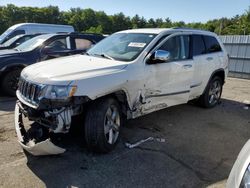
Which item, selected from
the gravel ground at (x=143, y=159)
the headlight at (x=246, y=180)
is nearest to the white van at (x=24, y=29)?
the gravel ground at (x=143, y=159)

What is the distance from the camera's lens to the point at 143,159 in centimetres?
393

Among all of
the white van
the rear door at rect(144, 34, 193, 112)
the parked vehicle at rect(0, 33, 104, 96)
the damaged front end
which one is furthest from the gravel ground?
the white van

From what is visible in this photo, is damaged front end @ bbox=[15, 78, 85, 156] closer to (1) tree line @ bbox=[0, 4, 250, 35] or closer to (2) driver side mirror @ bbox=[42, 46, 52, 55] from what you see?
(2) driver side mirror @ bbox=[42, 46, 52, 55]

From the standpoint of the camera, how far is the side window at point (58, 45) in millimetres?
7793

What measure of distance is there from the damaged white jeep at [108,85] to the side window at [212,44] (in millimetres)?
500

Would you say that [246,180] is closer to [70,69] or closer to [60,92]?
[60,92]

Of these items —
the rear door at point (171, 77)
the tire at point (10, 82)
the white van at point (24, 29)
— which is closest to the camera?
the rear door at point (171, 77)

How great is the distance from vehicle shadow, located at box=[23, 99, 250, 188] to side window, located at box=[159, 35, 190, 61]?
1.35 m

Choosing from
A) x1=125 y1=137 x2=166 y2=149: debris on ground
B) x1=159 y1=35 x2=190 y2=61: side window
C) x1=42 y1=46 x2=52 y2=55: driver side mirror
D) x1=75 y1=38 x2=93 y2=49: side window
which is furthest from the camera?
x1=75 y1=38 x2=93 y2=49: side window

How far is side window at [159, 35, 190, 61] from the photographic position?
500 cm

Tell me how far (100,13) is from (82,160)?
76.7m

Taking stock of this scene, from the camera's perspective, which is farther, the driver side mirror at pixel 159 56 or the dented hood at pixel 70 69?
the driver side mirror at pixel 159 56

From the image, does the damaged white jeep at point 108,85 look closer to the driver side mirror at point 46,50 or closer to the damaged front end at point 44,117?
the damaged front end at point 44,117

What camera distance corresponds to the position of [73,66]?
4.07 m
